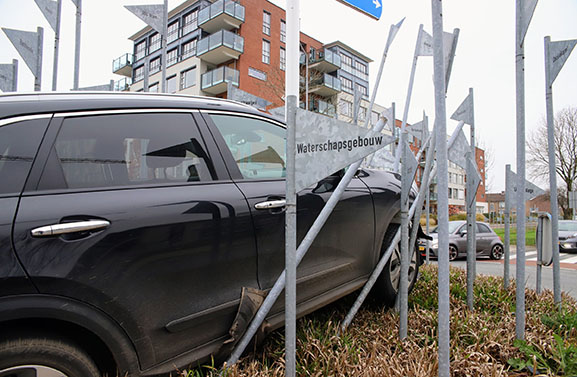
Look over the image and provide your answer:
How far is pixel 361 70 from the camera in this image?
3831 cm

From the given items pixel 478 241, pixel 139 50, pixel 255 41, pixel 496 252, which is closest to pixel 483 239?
pixel 478 241

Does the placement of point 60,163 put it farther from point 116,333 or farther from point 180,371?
point 180,371

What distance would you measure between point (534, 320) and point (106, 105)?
3.68m

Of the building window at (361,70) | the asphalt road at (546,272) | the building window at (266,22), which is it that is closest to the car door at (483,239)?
the asphalt road at (546,272)

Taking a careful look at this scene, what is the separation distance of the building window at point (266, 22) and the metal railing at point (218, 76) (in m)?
5.18

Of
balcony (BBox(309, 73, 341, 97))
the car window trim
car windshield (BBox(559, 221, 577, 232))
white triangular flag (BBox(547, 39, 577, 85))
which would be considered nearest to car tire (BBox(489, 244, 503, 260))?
car windshield (BBox(559, 221, 577, 232))

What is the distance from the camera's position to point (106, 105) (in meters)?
1.82

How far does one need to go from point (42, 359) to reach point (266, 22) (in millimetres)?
31161

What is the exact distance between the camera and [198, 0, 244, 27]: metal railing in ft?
86.5

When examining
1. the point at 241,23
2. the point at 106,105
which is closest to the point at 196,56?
the point at 241,23

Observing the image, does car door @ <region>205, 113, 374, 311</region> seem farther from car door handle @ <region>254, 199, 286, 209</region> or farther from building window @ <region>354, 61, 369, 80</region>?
building window @ <region>354, 61, 369, 80</region>

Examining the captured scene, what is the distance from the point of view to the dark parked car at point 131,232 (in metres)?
1.40

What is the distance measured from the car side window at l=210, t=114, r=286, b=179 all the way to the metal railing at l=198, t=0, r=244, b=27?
88.4ft

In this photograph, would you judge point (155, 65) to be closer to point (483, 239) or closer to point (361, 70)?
point (361, 70)
